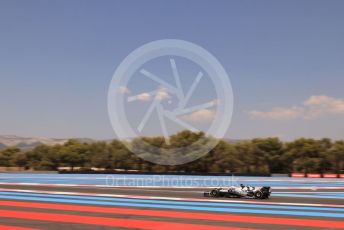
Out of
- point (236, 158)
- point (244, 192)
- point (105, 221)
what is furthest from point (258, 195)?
point (236, 158)

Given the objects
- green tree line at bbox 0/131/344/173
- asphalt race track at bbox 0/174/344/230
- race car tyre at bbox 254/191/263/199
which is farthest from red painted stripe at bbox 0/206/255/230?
green tree line at bbox 0/131/344/173

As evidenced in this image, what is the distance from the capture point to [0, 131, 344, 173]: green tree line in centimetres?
6950

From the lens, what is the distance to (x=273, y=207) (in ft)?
51.6

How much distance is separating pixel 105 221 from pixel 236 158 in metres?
62.4

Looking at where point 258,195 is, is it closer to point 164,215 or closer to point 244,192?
point 244,192

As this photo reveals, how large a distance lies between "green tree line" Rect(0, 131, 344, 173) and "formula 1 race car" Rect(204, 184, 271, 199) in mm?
50670

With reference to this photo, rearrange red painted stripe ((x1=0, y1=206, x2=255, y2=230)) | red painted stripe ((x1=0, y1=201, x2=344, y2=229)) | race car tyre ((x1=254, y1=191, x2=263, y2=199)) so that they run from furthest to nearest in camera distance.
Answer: race car tyre ((x1=254, y1=191, x2=263, y2=199))
red painted stripe ((x1=0, y1=201, x2=344, y2=229))
red painted stripe ((x1=0, y1=206, x2=255, y2=230))

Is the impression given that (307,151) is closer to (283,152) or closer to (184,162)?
(283,152)

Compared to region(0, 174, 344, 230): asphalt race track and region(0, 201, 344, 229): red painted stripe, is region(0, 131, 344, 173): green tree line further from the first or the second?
region(0, 201, 344, 229): red painted stripe

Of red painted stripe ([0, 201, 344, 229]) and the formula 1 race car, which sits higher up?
the formula 1 race car

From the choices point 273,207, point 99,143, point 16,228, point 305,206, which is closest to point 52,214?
point 16,228

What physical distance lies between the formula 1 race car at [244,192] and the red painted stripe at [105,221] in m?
9.14

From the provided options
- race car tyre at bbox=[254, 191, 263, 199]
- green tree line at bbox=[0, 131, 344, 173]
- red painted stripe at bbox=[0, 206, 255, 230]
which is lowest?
red painted stripe at bbox=[0, 206, 255, 230]

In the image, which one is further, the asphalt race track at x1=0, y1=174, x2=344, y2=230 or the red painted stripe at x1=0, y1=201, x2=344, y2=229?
the red painted stripe at x1=0, y1=201, x2=344, y2=229
